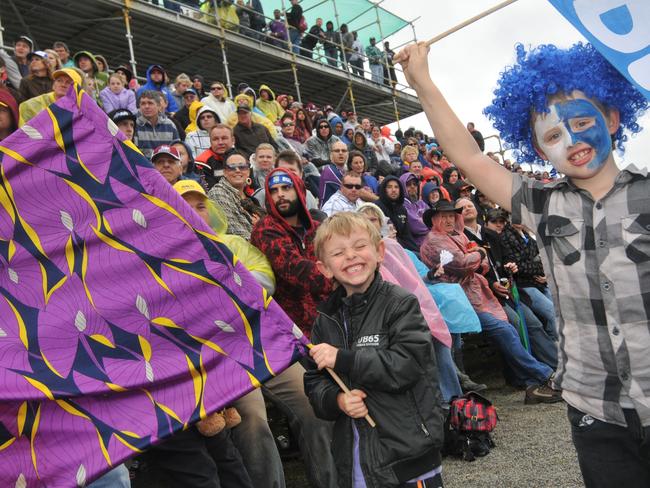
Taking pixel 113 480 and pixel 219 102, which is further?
pixel 219 102

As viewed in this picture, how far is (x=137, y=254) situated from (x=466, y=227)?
4.89 metres

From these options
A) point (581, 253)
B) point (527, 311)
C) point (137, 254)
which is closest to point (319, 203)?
point (527, 311)

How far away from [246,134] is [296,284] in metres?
4.82

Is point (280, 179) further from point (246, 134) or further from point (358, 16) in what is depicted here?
point (358, 16)

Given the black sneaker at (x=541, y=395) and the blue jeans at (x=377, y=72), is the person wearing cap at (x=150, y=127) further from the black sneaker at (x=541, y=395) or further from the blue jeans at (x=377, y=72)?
the blue jeans at (x=377, y=72)

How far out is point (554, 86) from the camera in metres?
1.87

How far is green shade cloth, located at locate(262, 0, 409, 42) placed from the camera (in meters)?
19.9

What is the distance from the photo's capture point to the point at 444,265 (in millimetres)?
5215

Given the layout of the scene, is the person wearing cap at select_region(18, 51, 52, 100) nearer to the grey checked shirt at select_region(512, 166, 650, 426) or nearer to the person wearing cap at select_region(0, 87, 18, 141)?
the person wearing cap at select_region(0, 87, 18, 141)

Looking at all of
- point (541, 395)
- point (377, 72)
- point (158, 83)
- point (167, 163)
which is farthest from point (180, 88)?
point (377, 72)

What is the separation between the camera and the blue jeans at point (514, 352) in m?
5.24

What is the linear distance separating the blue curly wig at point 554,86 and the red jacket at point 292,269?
1.59 m

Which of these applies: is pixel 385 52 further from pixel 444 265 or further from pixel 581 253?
pixel 581 253

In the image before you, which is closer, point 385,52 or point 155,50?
point 155,50
